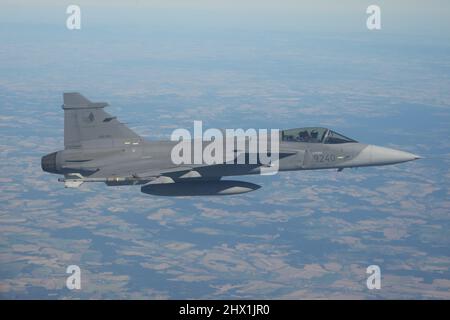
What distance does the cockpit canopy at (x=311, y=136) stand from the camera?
30.8 metres

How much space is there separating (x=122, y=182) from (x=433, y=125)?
16291cm

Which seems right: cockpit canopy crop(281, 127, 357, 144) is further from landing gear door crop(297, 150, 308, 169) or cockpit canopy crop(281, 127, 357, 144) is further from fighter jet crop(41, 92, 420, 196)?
landing gear door crop(297, 150, 308, 169)

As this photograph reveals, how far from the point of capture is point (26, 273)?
75.8 m

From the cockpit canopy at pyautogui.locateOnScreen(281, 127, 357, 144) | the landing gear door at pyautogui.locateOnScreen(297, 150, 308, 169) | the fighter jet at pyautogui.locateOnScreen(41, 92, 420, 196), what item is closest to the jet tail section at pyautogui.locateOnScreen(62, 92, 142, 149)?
the fighter jet at pyautogui.locateOnScreen(41, 92, 420, 196)

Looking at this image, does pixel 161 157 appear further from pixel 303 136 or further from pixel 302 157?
pixel 303 136

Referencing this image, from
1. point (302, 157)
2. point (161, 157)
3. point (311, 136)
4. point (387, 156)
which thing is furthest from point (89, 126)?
point (387, 156)

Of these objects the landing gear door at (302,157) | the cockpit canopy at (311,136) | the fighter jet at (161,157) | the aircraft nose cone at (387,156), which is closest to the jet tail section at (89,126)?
the fighter jet at (161,157)

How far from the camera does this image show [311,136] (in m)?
31.0

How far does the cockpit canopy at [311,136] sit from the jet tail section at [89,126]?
794 centimetres

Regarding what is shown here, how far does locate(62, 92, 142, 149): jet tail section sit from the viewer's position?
3047cm

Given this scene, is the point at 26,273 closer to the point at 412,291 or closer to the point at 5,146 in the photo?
the point at 412,291

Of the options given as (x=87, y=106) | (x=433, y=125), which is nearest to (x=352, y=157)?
(x=87, y=106)

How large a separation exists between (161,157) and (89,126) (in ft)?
13.9

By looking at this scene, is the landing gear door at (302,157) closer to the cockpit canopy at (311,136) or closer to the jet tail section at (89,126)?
the cockpit canopy at (311,136)
